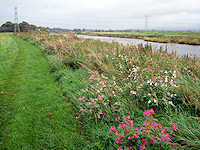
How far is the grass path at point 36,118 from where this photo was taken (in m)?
2.47

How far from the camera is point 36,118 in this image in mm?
3150

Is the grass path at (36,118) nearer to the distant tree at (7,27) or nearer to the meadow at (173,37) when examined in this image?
the meadow at (173,37)

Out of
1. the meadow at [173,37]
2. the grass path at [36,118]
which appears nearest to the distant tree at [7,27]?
the meadow at [173,37]

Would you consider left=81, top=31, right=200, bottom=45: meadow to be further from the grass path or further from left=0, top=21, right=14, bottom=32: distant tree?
left=0, top=21, right=14, bottom=32: distant tree

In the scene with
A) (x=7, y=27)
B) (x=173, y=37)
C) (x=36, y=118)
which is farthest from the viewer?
(x=7, y=27)

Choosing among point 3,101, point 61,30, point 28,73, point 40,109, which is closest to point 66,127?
point 40,109

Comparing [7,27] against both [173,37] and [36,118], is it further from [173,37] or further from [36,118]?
[36,118]

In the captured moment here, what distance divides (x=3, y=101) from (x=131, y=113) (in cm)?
361

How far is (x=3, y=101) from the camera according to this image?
152 inches

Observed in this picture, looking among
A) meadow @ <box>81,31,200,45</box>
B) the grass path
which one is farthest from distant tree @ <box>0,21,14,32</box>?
the grass path

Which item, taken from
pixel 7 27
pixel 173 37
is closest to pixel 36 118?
pixel 173 37

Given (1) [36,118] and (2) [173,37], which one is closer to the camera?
(1) [36,118]

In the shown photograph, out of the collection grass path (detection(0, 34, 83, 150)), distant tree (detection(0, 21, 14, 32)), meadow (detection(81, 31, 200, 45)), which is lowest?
grass path (detection(0, 34, 83, 150))

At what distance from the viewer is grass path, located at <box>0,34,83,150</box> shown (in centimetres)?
247
